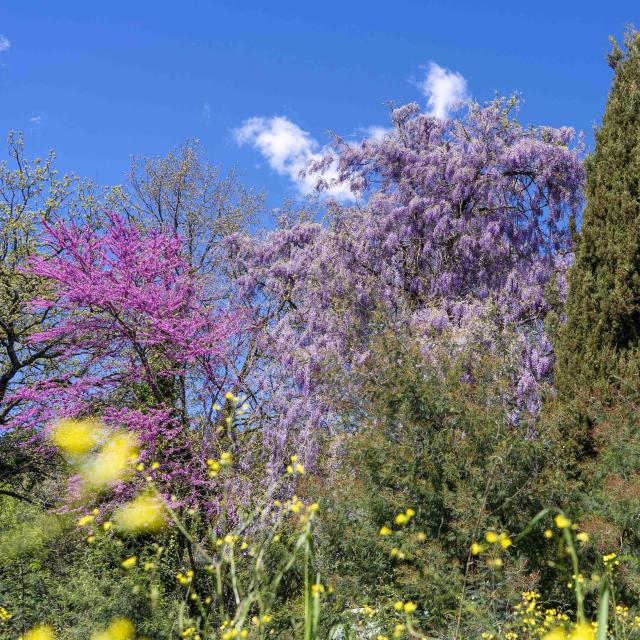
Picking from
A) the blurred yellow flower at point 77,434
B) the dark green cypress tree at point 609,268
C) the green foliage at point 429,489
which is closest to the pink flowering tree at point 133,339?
the blurred yellow flower at point 77,434

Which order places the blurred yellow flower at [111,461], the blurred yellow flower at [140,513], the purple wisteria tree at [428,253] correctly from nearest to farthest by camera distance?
1. the blurred yellow flower at [140,513]
2. the blurred yellow flower at [111,461]
3. the purple wisteria tree at [428,253]

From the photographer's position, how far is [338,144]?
39.9ft

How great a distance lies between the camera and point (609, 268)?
877cm

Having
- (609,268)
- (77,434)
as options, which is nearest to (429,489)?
(609,268)

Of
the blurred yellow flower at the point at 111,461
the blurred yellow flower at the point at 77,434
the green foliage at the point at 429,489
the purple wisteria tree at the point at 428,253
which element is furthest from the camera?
the purple wisteria tree at the point at 428,253

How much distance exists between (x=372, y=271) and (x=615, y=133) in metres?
3.80

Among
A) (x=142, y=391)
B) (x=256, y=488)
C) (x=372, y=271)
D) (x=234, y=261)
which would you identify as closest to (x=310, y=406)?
(x=256, y=488)

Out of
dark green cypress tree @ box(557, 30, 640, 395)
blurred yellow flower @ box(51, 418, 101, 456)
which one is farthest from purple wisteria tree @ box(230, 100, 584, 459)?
blurred yellow flower @ box(51, 418, 101, 456)

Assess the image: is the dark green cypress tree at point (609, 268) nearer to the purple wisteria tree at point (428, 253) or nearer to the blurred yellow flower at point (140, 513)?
the purple wisteria tree at point (428, 253)

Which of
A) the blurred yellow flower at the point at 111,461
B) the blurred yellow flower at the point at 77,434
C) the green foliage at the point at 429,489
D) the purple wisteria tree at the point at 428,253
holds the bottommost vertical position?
the green foliage at the point at 429,489

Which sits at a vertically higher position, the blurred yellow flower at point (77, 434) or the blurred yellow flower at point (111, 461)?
the blurred yellow flower at point (77, 434)

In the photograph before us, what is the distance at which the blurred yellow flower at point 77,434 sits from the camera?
9.14 m

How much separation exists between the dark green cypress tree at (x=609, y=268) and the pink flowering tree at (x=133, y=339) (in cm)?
451

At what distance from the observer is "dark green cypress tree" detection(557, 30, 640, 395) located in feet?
27.8
